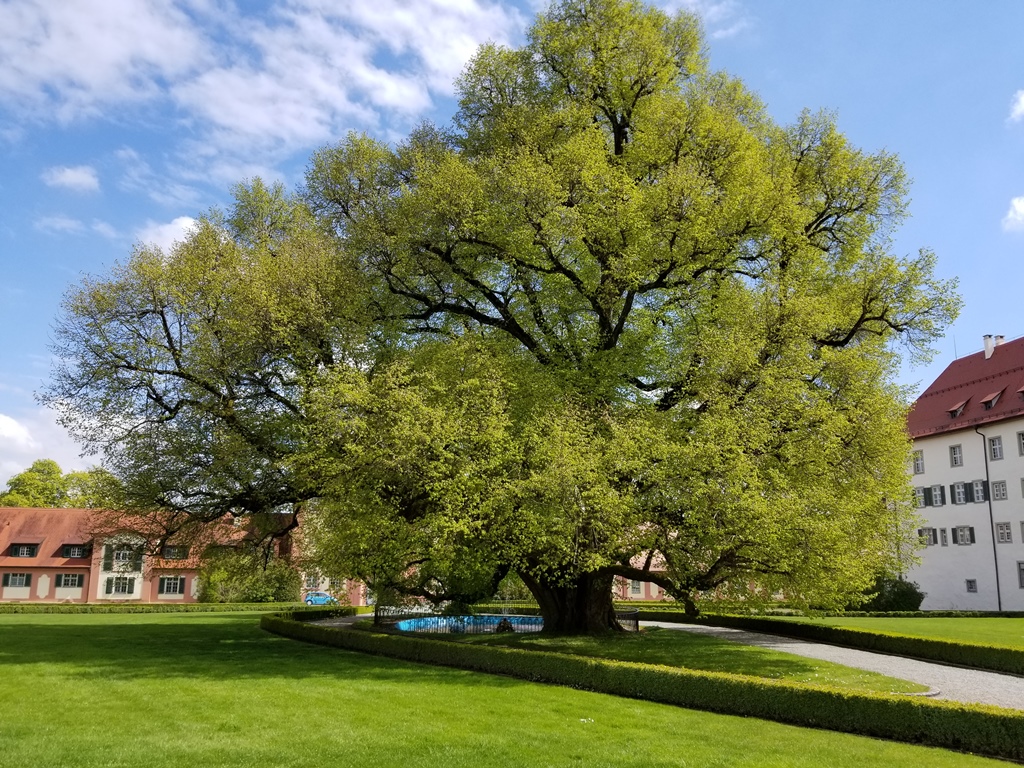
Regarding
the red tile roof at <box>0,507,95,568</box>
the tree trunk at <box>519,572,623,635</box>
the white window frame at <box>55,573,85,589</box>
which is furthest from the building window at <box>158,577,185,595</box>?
the tree trunk at <box>519,572,623,635</box>

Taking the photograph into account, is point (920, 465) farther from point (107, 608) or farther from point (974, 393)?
point (107, 608)

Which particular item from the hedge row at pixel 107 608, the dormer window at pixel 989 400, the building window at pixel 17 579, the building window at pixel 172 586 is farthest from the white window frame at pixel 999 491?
the building window at pixel 17 579

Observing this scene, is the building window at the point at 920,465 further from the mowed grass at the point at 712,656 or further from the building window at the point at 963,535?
the mowed grass at the point at 712,656

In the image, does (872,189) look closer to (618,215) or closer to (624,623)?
(618,215)

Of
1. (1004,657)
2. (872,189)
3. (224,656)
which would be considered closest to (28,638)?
(224,656)

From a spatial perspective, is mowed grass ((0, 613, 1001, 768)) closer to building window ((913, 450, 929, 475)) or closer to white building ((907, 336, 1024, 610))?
white building ((907, 336, 1024, 610))

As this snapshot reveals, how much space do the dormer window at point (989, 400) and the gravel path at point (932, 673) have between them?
95.1ft

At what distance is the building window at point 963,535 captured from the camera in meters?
46.4

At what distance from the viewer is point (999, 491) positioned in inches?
1768

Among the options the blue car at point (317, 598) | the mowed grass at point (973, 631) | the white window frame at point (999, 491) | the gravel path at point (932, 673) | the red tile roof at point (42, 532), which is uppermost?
the white window frame at point (999, 491)

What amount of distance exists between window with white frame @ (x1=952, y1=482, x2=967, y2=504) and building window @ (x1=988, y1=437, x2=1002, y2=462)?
2.83 meters

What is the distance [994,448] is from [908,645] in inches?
1182

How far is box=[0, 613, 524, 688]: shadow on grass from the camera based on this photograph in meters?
16.3

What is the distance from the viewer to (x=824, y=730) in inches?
479
